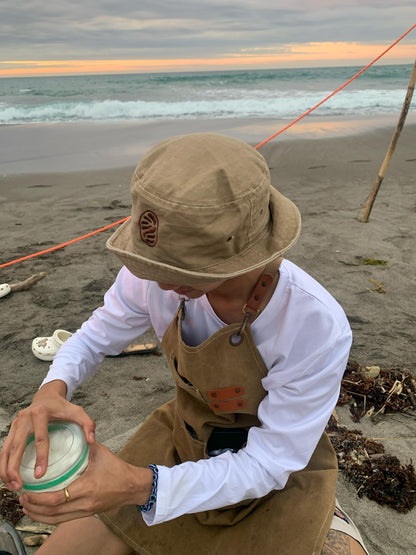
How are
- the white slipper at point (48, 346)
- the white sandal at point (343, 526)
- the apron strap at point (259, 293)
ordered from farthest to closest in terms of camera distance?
the white slipper at point (48, 346) < the white sandal at point (343, 526) < the apron strap at point (259, 293)

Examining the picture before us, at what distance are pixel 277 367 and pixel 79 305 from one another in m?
3.03

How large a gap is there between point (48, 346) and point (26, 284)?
4.08ft

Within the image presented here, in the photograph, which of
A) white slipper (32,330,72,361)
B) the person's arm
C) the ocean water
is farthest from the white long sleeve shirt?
the ocean water

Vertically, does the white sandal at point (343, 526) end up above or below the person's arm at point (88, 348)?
below

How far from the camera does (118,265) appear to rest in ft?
16.0

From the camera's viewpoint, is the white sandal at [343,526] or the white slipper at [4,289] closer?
the white sandal at [343,526]

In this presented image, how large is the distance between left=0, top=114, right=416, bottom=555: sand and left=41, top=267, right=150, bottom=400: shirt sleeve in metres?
1.05

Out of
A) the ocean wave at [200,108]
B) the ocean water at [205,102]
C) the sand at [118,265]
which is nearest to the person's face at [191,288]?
the sand at [118,265]

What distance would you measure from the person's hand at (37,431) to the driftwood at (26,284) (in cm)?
317

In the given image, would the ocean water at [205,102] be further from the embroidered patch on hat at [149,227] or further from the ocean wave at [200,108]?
→ the embroidered patch on hat at [149,227]

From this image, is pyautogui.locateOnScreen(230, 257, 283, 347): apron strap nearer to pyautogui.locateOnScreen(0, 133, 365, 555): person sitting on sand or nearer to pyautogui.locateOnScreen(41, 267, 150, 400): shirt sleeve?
pyautogui.locateOnScreen(0, 133, 365, 555): person sitting on sand

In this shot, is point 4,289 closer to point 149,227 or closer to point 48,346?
point 48,346

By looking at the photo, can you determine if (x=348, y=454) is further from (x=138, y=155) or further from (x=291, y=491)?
(x=138, y=155)

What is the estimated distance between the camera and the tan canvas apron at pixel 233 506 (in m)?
1.45
